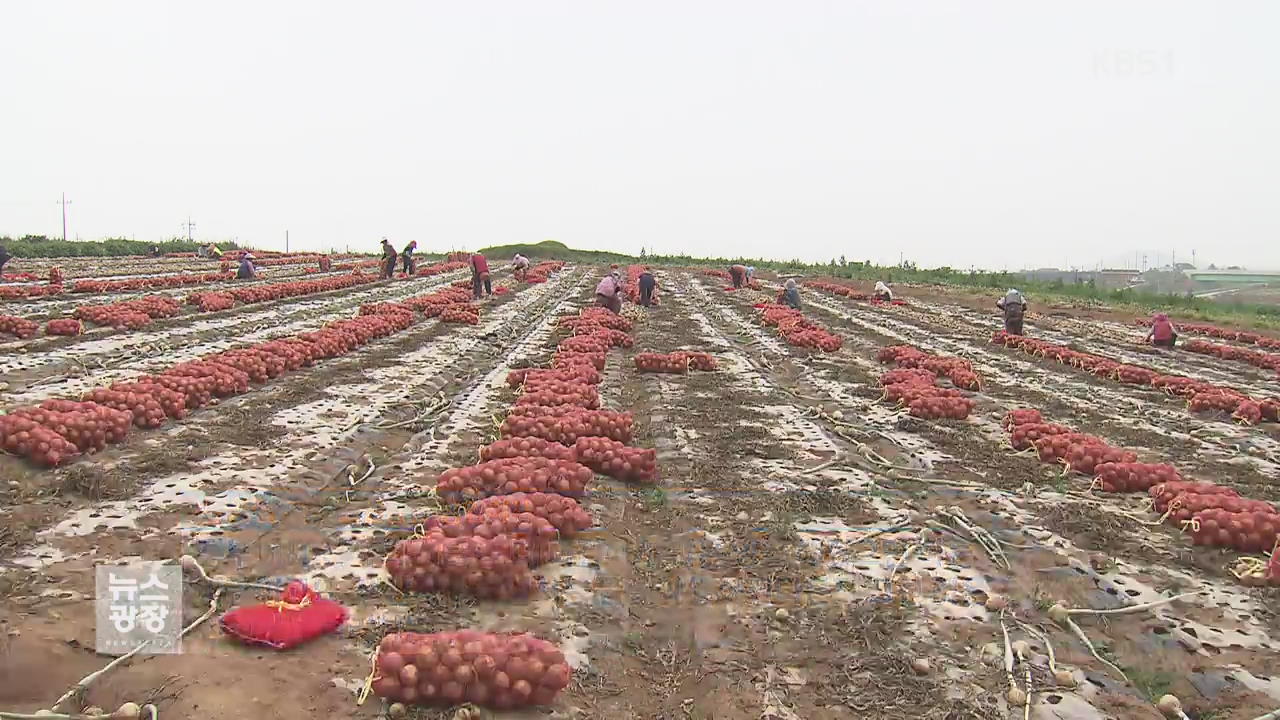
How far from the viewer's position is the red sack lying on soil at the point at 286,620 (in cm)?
397

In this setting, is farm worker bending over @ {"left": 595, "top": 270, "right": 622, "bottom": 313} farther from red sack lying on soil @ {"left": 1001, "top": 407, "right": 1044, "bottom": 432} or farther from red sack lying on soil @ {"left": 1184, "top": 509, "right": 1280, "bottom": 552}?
red sack lying on soil @ {"left": 1184, "top": 509, "right": 1280, "bottom": 552}

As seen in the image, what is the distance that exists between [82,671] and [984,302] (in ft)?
101

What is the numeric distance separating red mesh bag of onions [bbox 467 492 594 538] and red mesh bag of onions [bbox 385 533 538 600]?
0.68 m

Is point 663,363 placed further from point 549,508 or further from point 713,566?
point 713,566

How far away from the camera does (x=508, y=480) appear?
6.16m

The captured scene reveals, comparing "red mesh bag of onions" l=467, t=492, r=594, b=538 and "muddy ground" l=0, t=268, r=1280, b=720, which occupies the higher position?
"red mesh bag of onions" l=467, t=492, r=594, b=538

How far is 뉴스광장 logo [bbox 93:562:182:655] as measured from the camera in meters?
3.83

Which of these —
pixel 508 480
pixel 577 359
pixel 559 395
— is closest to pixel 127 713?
pixel 508 480

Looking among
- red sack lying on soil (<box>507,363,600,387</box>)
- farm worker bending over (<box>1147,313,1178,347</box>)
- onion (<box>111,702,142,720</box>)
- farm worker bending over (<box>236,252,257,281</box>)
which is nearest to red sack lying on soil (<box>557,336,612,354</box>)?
red sack lying on soil (<box>507,363,600,387</box>)

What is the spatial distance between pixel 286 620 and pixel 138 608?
30.5 inches

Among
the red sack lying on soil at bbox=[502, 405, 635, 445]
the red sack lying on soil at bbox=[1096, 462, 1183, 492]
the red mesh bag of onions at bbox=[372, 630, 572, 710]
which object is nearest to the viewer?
the red mesh bag of onions at bbox=[372, 630, 572, 710]

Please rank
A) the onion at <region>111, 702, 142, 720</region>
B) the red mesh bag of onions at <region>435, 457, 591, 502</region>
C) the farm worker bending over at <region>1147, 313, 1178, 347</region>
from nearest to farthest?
the onion at <region>111, 702, 142, 720</region>
the red mesh bag of onions at <region>435, 457, 591, 502</region>
the farm worker bending over at <region>1147, 313, 1178, 347</region>

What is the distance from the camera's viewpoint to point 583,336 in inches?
559

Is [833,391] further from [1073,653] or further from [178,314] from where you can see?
[178,314]
